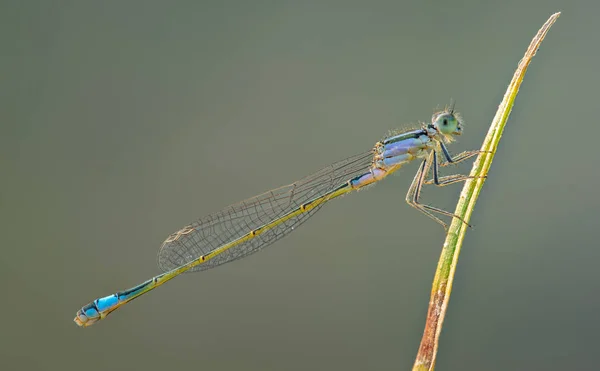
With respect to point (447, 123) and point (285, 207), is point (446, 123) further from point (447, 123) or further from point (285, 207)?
point (285, 207)

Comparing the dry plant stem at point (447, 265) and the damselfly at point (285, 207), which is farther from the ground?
the damselfly at point (285, 207)

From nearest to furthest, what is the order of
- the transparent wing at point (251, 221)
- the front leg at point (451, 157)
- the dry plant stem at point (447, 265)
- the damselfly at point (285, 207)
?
the dry plant stem at point (447, 265) < the front leg at point (451, 157) < the damselfly at point (285, 207) < the transparent wing at point (251, 221)

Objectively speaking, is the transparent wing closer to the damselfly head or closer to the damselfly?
the damselfly

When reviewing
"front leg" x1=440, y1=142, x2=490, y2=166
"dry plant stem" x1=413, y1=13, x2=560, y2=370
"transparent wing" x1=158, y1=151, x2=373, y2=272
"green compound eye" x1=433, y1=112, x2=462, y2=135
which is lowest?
"dry plant stem" x1=413, y1=13, x2=560, y2=370

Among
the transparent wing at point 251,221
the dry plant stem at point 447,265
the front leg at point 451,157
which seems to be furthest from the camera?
the transparent wing at point 251,221

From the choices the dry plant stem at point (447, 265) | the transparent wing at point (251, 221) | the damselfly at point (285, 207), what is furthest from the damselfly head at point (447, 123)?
the dry plant stem at point (447, 265)

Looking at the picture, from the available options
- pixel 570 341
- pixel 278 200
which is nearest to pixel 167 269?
pixel 278 200

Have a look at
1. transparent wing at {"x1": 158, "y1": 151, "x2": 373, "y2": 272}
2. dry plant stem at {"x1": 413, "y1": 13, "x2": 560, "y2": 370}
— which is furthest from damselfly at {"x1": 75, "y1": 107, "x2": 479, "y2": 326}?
dry plant stem at {"x1": 413, "y1": 13, "x2": 560, "y2": 370}

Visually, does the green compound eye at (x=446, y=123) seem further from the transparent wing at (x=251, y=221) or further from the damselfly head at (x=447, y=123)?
the transparent wing at (x=251, y=221)

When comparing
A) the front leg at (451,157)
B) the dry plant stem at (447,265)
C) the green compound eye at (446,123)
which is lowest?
the dry plant stem at (447,265)

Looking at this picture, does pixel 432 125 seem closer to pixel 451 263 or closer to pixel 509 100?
pixel 509 100
